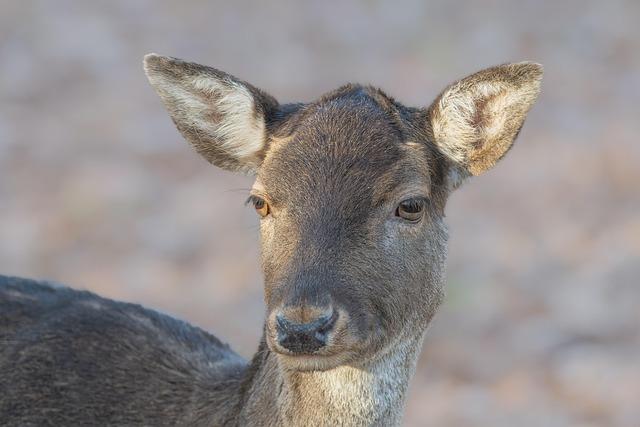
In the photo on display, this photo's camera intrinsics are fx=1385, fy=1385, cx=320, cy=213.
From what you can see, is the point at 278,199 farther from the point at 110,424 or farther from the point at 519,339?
the point at 519,339

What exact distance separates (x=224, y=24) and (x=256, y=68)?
167 centimetres

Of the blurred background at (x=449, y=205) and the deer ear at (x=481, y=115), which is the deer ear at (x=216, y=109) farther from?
the blurred background at (x=449, y=205)

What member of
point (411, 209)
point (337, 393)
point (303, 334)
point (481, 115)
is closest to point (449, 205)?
point (481, 115)

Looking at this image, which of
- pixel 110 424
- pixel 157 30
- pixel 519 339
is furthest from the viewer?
pixel 157 30

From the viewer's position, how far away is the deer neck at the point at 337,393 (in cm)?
623

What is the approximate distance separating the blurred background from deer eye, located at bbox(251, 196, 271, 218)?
196 inches

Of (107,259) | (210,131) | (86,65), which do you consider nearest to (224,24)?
(86,65)

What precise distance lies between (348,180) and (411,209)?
0.36 meters

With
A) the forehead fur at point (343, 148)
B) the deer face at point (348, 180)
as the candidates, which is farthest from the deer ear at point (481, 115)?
the forehead fur at point (343, 148)

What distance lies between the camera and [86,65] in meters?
18.2

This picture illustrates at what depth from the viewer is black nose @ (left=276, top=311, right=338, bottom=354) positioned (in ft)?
18.5

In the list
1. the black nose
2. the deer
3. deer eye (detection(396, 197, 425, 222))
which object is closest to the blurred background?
the deer

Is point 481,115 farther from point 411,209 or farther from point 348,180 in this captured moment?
point 348,180

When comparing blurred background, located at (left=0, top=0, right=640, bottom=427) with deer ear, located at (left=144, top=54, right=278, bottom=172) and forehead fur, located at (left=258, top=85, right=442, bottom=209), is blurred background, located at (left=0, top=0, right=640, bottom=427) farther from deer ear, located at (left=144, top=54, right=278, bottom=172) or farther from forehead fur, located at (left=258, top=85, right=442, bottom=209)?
forehead fur, located at (left=258, top=85, right=442, bottom=209)
